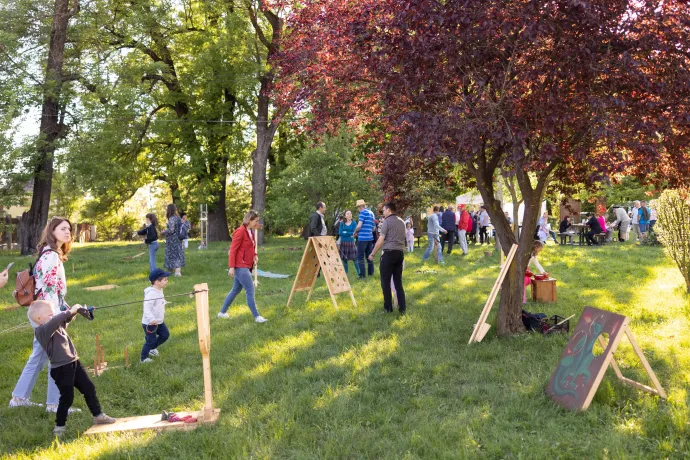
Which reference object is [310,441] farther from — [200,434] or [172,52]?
[172,52]

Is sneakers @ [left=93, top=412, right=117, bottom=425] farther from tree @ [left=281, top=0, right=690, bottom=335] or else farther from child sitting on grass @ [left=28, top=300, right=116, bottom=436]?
tree @ [left=281, top=0, right=690, bottom=335]

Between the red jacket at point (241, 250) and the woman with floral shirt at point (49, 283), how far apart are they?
11.8 feet

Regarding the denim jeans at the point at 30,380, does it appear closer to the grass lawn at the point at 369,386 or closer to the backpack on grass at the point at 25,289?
the grass lawn at the point at 369,386

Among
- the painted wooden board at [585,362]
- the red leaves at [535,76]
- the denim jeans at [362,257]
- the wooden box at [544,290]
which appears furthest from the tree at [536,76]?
the denim jeans at [362,257]

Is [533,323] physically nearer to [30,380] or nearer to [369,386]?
[369,386]

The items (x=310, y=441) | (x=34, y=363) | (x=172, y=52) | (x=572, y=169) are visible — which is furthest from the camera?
(x=172, y=52)

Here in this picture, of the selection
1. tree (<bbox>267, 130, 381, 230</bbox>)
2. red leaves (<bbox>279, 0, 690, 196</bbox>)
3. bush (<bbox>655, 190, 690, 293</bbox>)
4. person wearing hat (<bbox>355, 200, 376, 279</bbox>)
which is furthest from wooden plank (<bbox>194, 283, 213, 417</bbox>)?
tree (<bbox>267, 130, 381, 230</bbox>)

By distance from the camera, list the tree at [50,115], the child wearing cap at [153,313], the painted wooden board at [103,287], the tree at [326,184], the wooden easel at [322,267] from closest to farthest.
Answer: the child wearing cap at [153,313] < the wooden easel at [322,267] < the painted wooden board at [103,287] < the tree at [50,115] < the tree at [326,184]

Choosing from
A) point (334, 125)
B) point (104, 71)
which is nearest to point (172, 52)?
point (104, 71)

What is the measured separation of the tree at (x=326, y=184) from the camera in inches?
900

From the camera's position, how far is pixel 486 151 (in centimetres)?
830

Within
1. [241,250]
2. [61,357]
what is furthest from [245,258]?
[61,357]

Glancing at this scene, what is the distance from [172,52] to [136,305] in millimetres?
17512

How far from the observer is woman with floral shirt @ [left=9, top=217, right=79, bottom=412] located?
5383 mm
